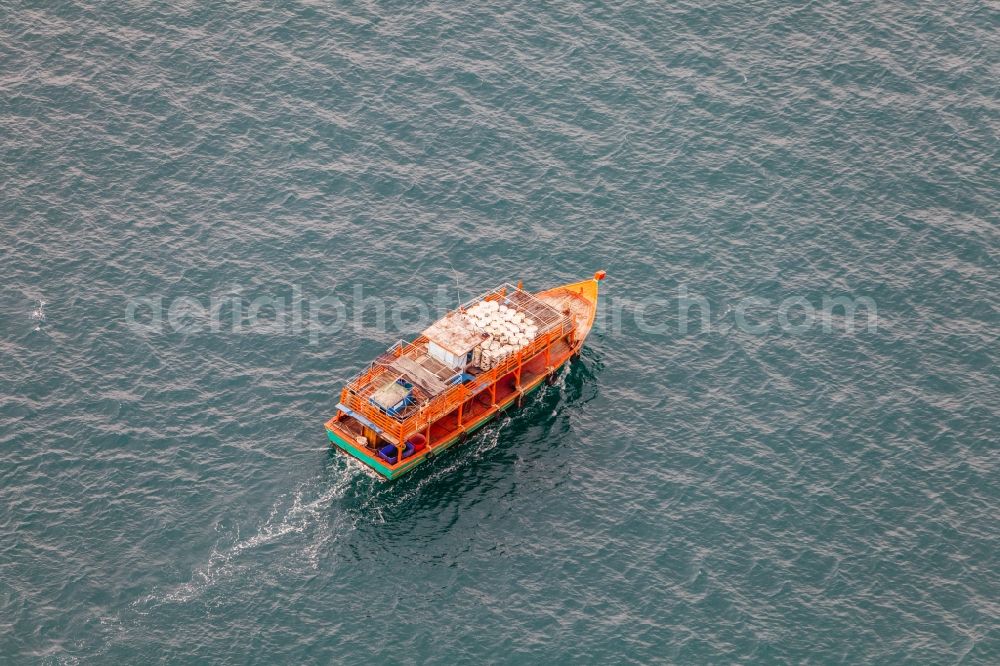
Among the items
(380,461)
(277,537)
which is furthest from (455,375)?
(277,537)

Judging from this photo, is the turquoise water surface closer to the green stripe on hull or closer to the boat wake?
the boat wake

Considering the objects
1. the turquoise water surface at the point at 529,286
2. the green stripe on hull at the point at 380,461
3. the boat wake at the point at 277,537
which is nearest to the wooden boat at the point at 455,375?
the green stripe on hull at the point at 380,461

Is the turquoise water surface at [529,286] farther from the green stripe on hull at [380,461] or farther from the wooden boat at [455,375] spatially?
the wooden boat at [455,375]

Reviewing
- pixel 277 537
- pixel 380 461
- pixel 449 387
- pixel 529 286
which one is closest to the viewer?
pixel 277 537

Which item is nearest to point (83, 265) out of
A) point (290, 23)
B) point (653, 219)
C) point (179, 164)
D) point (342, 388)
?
point (179, 164)

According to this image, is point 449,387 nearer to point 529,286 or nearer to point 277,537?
point 277,537

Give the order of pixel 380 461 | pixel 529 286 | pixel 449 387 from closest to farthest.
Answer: pixel 380 461 < pixel 449 387 < pixel 529 286

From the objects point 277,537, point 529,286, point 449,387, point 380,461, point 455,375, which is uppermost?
→ point 529,286

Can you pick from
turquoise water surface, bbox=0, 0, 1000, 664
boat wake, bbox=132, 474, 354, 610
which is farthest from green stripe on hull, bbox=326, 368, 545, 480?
boat wake, bbox=132, 474, 354, 610

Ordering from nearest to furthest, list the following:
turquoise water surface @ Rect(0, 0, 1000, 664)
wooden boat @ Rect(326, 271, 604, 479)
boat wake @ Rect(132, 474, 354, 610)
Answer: boat wake @ Rect(132, 474, 354, 610) < turquoise water surface @ Rect(0, 0, 1000, 664) < wooden boat @ Rect(326, 271, 604, 479)
